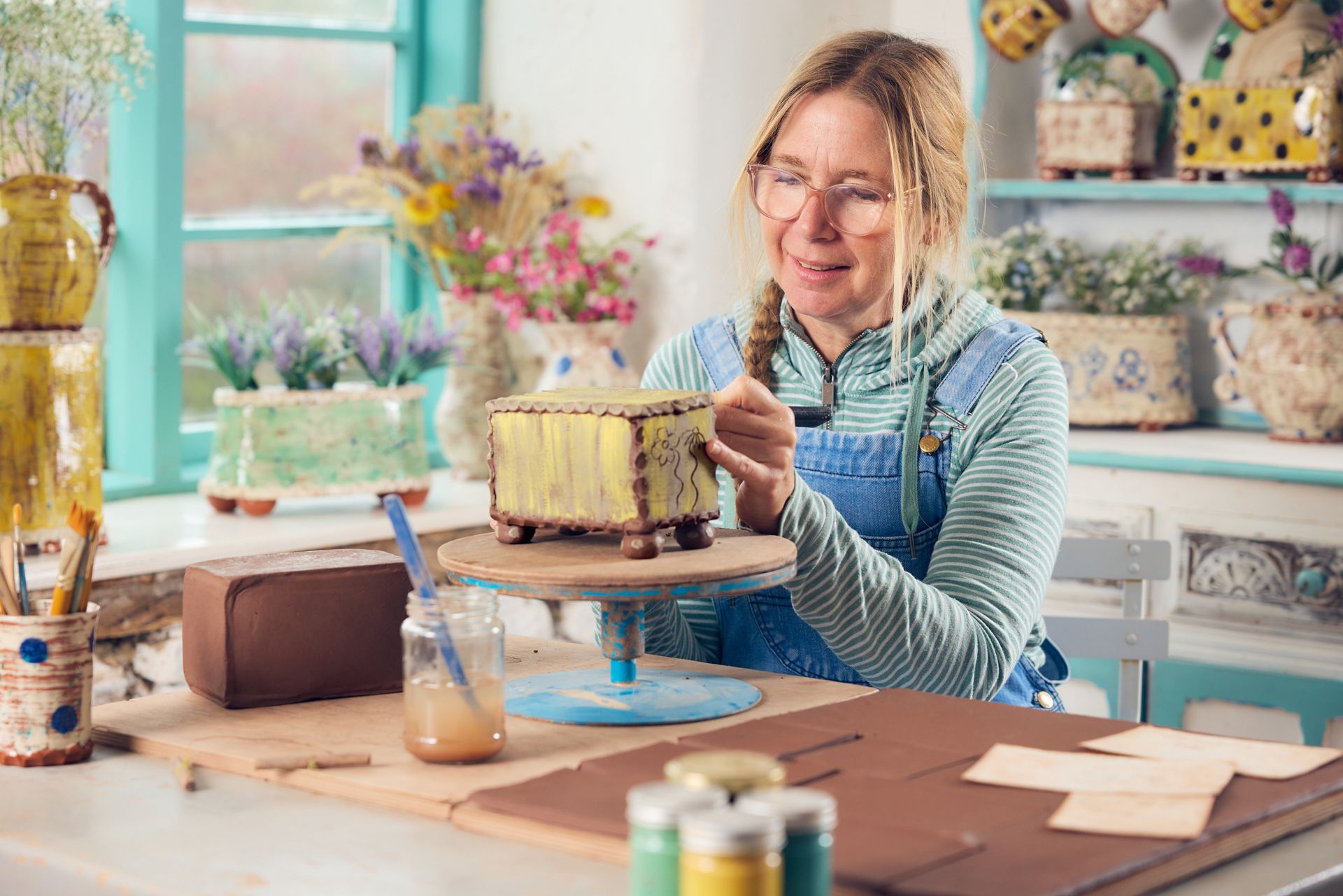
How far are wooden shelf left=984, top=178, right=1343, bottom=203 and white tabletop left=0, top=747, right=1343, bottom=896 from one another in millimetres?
2001

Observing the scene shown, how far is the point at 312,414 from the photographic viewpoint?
2.79 metres

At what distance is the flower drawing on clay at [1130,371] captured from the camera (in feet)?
10.6

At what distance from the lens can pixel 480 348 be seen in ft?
10.5

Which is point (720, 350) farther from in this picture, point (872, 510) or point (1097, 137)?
point (1097, 137)

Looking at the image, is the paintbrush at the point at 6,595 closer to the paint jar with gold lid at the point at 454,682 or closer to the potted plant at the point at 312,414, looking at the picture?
the paint jar with gold lid at the point at 454,682

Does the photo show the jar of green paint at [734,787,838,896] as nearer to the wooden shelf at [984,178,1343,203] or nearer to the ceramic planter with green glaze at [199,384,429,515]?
the ceramic planter with green glaze at [199,384,429,515]

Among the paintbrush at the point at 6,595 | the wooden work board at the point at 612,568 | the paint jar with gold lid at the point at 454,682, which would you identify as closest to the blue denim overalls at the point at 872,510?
the wooden work board at the point at 612,568

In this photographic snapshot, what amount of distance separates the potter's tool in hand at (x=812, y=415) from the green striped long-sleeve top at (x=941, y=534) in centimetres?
2

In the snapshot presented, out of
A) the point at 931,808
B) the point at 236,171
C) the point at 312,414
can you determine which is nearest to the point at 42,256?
the point at 312,414

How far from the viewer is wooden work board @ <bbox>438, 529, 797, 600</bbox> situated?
1343 millimetres

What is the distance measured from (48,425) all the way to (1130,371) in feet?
6.31

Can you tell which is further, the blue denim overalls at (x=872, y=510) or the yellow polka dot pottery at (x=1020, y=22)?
the yellow polka dot pottery at (x=1020, y=22)

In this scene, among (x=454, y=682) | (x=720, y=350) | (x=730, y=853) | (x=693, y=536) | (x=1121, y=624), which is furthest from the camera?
(x=1121, y=624)

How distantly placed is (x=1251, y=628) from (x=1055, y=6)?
1.20 meters
